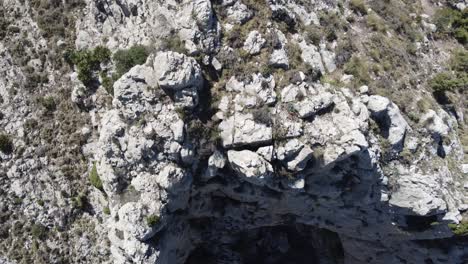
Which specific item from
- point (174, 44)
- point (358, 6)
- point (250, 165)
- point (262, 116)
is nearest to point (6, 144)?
point (174, 44)

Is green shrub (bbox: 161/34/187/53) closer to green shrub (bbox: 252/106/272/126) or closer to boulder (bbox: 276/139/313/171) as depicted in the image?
green shrub (bbox: 252/106/272/126)

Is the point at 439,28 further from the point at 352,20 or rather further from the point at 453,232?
the point at 453,232

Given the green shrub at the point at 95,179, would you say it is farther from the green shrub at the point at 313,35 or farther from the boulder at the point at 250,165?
the green shrub at the point at 313,35

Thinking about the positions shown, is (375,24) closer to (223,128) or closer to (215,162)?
(223,128)

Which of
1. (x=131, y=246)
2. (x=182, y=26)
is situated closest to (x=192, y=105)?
(x=182, y=26)

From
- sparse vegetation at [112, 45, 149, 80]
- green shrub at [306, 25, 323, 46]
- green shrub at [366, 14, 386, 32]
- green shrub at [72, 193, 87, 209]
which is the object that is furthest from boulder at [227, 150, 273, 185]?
green shrub at [366, 14, 386, 32]
